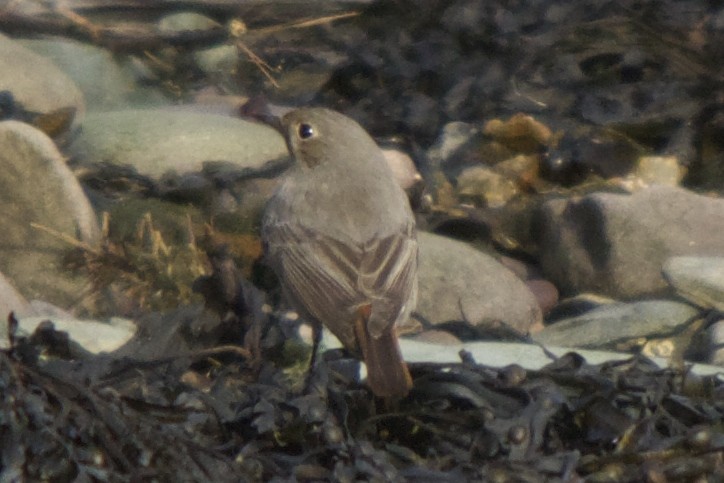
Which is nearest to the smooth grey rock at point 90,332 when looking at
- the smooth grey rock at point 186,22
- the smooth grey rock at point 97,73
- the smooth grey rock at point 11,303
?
the smooth grey rock at point 11,303

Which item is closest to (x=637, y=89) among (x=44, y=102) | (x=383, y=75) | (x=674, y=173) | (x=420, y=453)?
(x=674, y=173)

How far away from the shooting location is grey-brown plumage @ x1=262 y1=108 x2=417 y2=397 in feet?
18.6

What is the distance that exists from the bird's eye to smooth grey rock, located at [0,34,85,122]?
85.6 inches

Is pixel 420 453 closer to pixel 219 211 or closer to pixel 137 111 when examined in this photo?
pixel 219 211

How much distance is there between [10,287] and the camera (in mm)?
6953

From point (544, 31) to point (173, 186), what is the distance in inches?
111

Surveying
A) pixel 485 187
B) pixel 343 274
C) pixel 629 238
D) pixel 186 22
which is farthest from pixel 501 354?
Answer: pixel 186 22

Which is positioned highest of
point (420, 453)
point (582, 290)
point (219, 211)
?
point (420, 453)

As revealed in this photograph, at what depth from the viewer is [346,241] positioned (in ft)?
20.5

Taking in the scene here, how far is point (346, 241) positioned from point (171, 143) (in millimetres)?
2519

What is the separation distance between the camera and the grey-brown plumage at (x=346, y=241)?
223 inches

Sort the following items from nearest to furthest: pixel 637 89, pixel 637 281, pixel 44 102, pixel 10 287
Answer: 1. pixel 10 287
2. pixel 637 281
3. pixel 44 102
4. pixel 637 89

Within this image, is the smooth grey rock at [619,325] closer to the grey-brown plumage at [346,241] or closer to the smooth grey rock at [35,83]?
the grey-brown plumage at [346,241]

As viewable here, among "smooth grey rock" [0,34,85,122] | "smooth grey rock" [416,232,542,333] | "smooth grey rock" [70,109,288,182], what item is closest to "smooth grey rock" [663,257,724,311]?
"smooth grey rock" [416,232,542,333]
